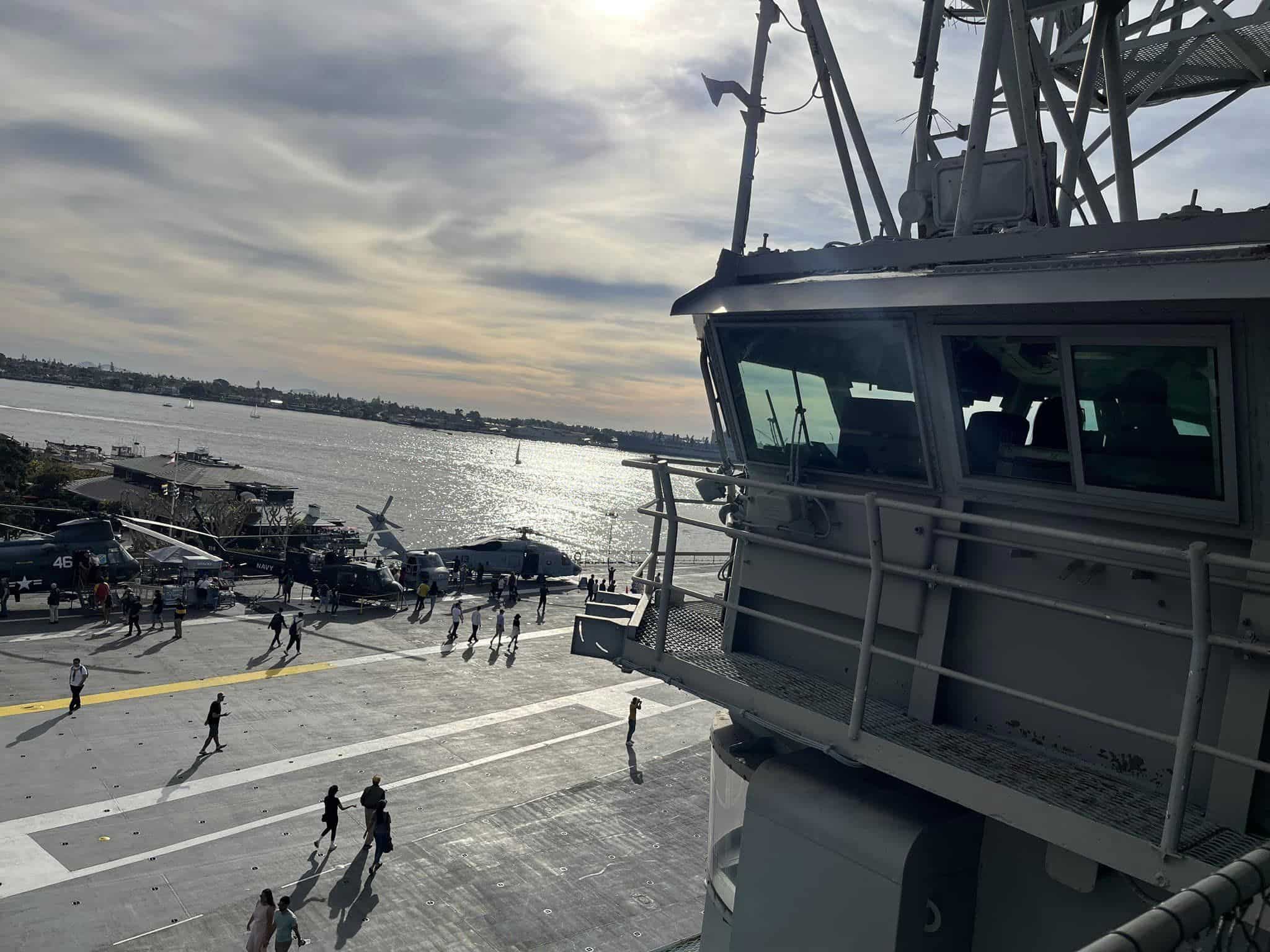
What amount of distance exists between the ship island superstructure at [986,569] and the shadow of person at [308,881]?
11430 millimetres

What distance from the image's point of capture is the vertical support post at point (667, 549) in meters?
5.85

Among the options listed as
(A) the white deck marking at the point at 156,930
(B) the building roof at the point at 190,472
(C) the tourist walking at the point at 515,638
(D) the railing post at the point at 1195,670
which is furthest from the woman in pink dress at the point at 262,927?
(B) the building roof at the point at 190,472

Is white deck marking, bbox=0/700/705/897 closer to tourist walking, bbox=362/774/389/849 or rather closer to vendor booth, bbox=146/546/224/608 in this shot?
tourist walking, bbox=362/774/389/849

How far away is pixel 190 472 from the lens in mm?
68062

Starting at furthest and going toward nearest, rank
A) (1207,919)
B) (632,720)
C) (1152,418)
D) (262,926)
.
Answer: (632,720) < (262,926) < (1152,418) < (1207,919)

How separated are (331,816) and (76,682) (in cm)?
1014

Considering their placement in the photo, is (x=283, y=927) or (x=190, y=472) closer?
(x=283, y=927)

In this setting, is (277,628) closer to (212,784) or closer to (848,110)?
(212,784)

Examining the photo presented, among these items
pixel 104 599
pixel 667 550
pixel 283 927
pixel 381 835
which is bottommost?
pixel 104 599

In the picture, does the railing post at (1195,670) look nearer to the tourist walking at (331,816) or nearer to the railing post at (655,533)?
the railing post at (655,533)

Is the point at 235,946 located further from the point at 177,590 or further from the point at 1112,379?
the point at 177,590

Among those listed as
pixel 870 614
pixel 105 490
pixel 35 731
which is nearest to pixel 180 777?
pixel 35 731

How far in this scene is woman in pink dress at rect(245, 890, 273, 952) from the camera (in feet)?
39.3

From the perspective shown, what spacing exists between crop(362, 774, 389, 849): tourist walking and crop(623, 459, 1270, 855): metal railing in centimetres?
1236
